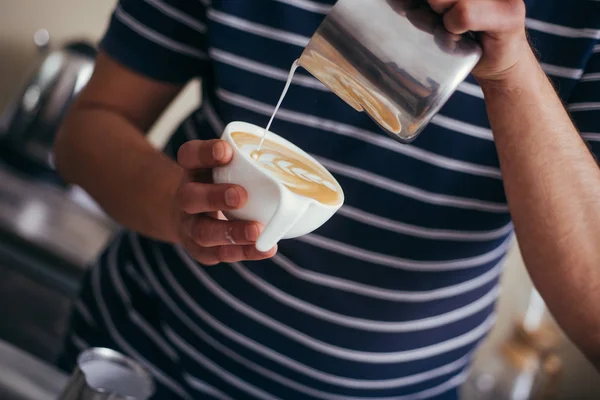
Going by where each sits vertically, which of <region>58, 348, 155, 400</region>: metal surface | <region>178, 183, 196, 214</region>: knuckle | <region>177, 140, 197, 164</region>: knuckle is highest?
<region>177, 140, 197, 164</region>: knuckle

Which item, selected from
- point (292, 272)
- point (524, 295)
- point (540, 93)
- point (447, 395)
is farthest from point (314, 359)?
point (524, 295)

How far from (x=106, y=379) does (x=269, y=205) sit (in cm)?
21

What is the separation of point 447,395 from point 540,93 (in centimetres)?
47

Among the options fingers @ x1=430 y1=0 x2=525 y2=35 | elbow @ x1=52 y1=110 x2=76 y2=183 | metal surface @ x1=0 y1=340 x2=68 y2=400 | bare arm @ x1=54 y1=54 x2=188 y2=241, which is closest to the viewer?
fingers @ x1=430 y1=0 x2=525 y2=35

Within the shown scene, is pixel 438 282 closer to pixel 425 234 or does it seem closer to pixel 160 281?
pixel 425 234

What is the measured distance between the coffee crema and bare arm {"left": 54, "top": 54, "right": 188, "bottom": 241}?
192mm

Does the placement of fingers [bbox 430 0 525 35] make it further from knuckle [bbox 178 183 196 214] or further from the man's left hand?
knuckle [bbox 178 183 196 214]

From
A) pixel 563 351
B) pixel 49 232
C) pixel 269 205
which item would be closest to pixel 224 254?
pixel 269 205

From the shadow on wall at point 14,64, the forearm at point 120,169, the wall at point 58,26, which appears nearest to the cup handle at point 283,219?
the forearm at point 120,169

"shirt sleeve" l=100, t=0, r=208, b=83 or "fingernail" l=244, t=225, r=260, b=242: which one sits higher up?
"shirt sleeve" l=100, t=0, r=208, b=83

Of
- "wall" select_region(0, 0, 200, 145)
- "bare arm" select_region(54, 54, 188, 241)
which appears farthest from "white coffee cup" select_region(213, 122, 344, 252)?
"wall" select_region(0, 0, 200, 145)

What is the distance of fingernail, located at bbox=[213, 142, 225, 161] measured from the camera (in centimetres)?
54

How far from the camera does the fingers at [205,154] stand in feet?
1.78

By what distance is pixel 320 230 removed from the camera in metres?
0.81
